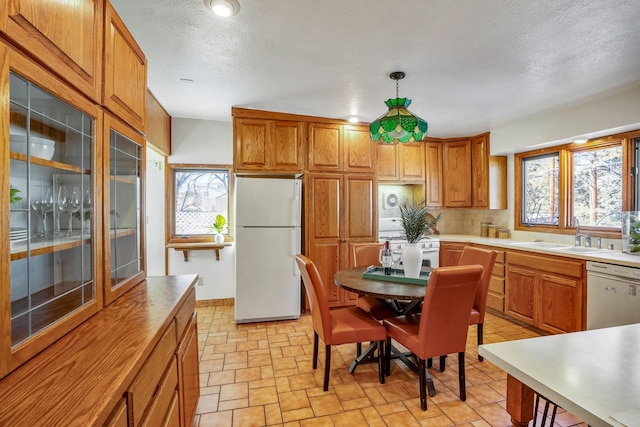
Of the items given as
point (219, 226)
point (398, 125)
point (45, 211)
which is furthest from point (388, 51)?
point (219, 226)

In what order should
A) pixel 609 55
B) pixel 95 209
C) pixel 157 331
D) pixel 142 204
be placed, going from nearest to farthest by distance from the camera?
1. pixel 157 331
2. pixel 95 209
3. pixel 142 204
4. pixel 609 55

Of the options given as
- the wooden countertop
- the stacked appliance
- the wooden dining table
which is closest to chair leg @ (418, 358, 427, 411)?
the wooden dining table

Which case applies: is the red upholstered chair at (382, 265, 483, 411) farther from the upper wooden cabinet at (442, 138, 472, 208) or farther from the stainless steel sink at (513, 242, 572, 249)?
the upper wooden cabinet at (442, 138, 472, 208)

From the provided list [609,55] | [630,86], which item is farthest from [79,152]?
[630,86]

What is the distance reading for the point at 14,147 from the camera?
85 centimetres

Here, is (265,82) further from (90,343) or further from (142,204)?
(90,343)

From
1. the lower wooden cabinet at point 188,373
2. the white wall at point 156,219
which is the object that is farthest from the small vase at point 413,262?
the white wall at point 156,219

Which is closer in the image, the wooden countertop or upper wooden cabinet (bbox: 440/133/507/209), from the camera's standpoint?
the wooden countertop

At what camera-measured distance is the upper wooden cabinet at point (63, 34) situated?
2.62ft

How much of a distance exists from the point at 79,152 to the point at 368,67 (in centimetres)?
197

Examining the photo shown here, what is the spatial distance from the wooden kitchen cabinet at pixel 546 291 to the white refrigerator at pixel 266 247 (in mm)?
2401

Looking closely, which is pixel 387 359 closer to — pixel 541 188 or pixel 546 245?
pixel 546 245

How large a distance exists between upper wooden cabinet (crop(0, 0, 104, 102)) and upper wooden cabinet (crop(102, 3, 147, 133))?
48mm

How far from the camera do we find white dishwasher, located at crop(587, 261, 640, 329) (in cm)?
247
